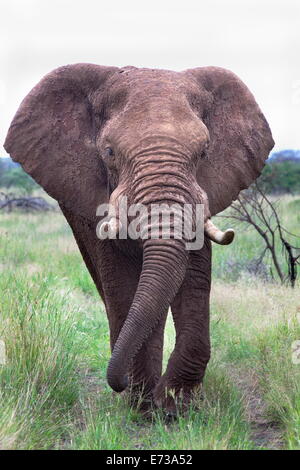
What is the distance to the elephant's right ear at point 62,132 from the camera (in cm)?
566

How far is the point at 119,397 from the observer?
571cm

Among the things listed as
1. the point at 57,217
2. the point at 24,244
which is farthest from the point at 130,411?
the point at 57,217

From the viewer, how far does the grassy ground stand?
471 centimetres

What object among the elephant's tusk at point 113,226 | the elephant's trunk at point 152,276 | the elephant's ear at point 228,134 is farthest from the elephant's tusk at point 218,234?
the elephant's ear at point 228,134

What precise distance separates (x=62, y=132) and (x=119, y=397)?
6.10 feet

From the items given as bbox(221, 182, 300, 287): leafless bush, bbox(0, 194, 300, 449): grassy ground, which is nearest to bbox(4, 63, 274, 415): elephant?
bbox(0, 194, 300, 449): grassy ground

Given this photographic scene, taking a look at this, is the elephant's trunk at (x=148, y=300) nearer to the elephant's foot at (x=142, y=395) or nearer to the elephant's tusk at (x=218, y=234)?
the elephant's tusk at (x=218, y=234)

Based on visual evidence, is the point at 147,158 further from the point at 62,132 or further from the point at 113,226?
the point at 62,132

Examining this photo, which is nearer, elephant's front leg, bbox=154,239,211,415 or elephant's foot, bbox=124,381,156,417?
elephant's front leg, bbox=154,239,211,415

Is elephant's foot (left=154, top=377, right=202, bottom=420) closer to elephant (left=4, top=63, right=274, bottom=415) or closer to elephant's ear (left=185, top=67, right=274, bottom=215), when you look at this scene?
elephant (left=4, top=63, right=274, bottom=415)

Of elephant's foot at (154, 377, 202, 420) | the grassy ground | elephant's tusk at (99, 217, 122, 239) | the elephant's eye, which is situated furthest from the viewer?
elephant's foot at (154, 377, 202, 420)

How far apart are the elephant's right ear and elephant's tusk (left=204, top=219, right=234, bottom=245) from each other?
3.43 ft
